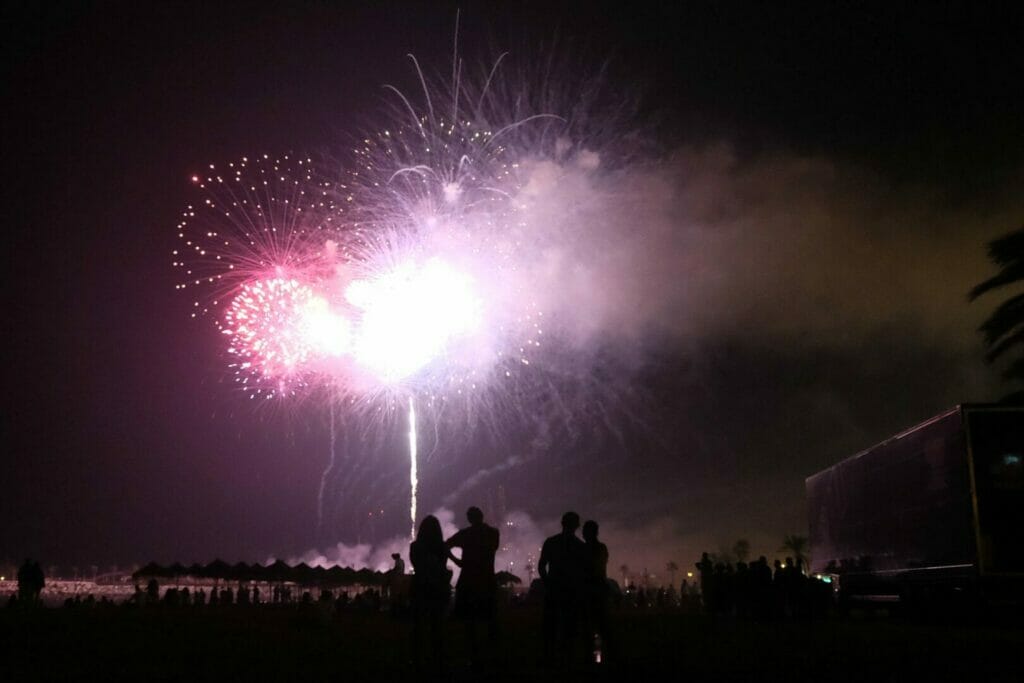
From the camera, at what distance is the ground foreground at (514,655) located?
7812 millimetres

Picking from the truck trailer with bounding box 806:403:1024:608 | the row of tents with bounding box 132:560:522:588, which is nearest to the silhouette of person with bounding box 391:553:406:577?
the truck trailer with bounding box 806:403:1024:608

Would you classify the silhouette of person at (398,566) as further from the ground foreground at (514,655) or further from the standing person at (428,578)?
the standing person at (428,578)

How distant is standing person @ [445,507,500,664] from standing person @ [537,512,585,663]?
501 millimetres

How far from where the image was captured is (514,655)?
10.2 m

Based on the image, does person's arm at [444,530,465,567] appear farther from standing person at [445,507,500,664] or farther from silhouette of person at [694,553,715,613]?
silhouette of person at [694,553,715,613]

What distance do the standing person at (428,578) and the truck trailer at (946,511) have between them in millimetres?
10366

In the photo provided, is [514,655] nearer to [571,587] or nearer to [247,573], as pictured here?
[571,587]

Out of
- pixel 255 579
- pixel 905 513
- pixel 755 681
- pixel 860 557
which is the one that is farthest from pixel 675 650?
pixel 255 579

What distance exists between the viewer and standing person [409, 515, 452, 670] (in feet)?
26.8


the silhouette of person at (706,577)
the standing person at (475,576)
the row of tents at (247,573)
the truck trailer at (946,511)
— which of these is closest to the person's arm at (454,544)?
the standing person at (475,576)

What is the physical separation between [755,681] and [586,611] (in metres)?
1.78

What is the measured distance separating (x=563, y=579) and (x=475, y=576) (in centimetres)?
83

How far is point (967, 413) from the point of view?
15.0 meters

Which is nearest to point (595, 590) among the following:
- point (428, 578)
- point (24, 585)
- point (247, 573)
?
point (428, 578)
